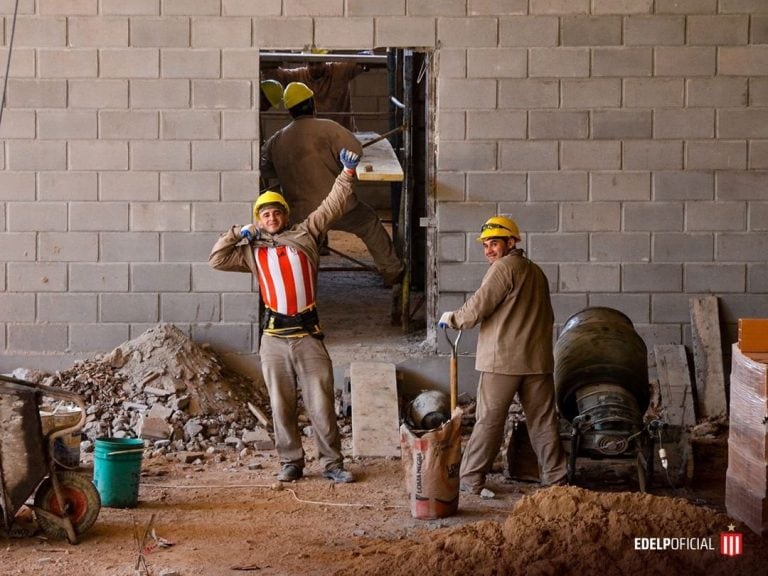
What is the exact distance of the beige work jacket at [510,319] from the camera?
26.2 ft

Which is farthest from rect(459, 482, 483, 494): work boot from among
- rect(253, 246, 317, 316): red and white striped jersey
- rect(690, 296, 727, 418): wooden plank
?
rect(690, 296, 727, 418): wooden plank

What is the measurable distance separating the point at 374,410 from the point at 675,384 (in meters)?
2.43

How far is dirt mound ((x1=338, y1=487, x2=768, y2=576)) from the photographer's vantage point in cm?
612

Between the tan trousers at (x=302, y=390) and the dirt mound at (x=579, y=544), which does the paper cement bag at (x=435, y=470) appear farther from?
the tan trousers at (x=302, y=390)

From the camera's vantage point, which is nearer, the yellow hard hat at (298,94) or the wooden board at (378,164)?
the wooden board at (378,164)

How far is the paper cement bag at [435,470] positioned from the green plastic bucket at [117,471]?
5.56 feet

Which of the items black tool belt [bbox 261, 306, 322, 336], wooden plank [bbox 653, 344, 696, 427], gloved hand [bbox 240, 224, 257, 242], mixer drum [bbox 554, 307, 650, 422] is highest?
gloved hand [bbox 240, 224, 257, 242]

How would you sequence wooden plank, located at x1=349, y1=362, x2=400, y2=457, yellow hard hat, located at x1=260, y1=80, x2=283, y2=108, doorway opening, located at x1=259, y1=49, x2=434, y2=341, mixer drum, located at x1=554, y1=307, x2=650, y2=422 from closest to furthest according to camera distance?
mixer drum, located at x1=554, y1=307, x2=650, y2=422 → wooden plank, located at x1=349, y1=362, x2=400, y2=457 → doorway opening, located at x1=259, y1=49, x2=434, y2=341 → yellow hard hat, located at x1=260, y1=80, x2=283, y2=108

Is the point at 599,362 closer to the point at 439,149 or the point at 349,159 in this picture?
the point at 349,159

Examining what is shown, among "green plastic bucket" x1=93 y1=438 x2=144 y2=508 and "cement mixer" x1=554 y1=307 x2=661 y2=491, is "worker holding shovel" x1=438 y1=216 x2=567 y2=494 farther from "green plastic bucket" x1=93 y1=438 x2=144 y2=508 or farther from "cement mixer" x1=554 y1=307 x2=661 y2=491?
"green plastic bucket" x1=93 y1=438 x2=144 y2=508

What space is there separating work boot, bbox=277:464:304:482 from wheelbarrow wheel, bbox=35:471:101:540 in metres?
1.67

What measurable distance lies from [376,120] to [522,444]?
1032 cm

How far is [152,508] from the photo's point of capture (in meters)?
7.84

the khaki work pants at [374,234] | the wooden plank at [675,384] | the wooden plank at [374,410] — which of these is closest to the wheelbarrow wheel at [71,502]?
the wooden plank at [374,410]
